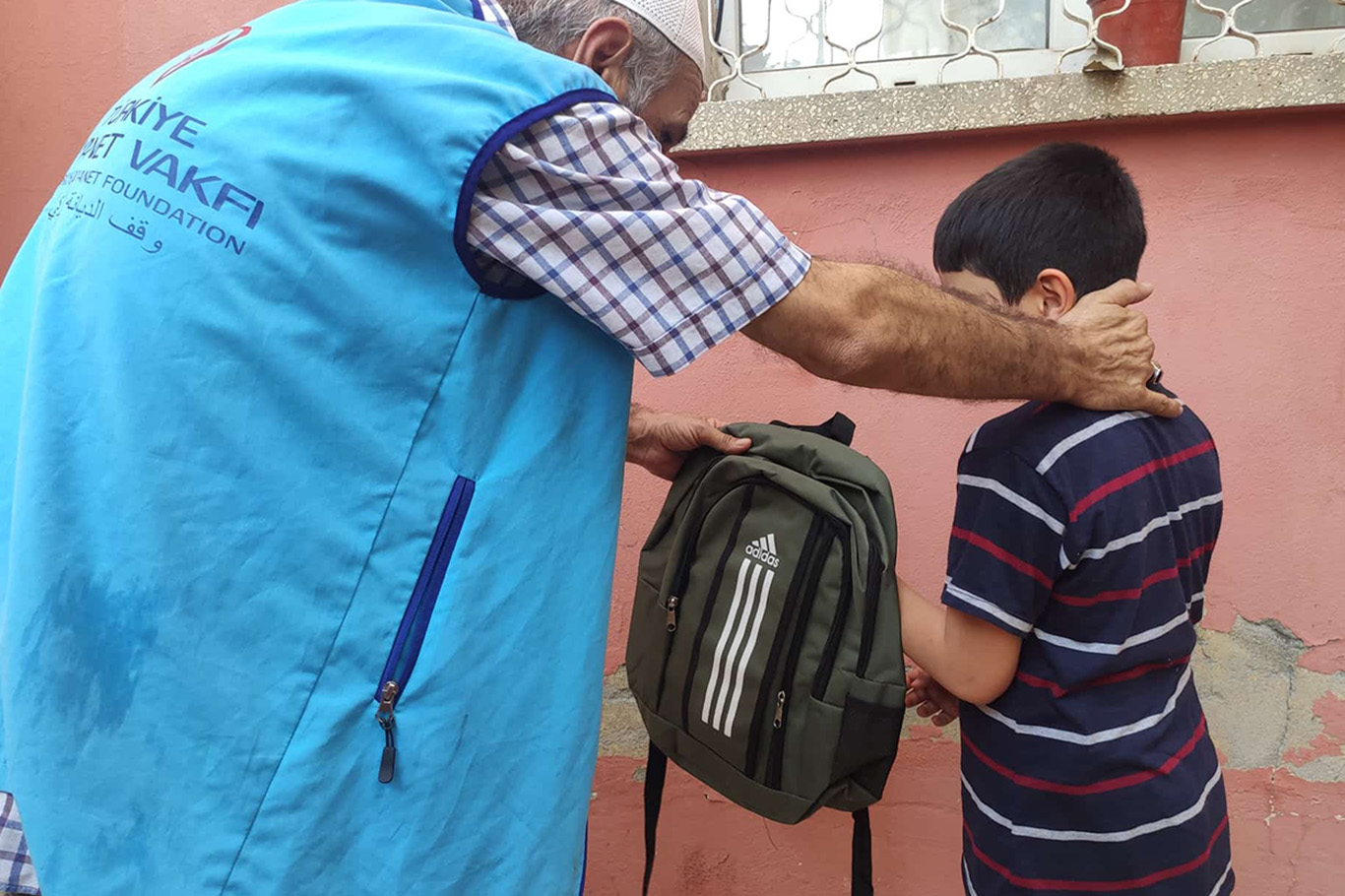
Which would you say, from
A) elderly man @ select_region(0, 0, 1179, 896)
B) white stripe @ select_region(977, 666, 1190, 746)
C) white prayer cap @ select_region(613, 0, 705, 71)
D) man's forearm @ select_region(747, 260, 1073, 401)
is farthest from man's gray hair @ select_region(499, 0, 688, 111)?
white stripe @ select_region(977, 666, 1190, 746)

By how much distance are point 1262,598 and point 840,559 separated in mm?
971

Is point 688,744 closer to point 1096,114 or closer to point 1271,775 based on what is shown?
point 1271,775

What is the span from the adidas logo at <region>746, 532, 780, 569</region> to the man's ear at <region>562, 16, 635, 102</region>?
0.61 meters

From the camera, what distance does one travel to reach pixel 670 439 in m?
1.32

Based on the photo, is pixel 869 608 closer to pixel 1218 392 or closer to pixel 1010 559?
pixel 1010 559

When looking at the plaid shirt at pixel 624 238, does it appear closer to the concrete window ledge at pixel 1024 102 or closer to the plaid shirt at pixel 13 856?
the plaid shirt at pixel 13 856

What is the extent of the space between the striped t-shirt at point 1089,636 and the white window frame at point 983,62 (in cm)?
95

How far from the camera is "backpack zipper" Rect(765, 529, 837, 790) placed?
115 centimetres

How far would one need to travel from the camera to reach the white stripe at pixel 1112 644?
1000 millimetres

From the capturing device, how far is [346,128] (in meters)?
0.70

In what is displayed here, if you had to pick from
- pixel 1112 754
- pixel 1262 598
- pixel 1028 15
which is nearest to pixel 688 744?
pixel 1112 754

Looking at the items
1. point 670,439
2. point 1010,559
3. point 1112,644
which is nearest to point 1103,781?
point 1112,644

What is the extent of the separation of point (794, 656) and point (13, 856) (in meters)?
0.84

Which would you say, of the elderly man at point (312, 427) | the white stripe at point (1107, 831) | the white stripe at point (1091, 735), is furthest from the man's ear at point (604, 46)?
the white stripe at point (1107, 831)
